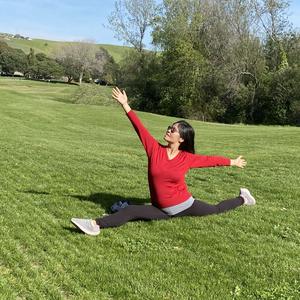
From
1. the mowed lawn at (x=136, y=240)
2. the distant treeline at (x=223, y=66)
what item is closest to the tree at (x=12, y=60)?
the distant treeline at (x=223, y=66)

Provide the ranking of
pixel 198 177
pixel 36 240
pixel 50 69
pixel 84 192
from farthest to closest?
pixel 50 69 < pixel 198 177 < pixel 84 192 < pixel 36 240

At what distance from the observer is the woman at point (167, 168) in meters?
7.66

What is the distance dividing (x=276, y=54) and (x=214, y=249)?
50221 millimetres

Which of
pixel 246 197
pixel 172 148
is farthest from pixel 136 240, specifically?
pixel 246 197

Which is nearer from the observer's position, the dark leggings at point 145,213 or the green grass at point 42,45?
the dark leggings at point 145,213

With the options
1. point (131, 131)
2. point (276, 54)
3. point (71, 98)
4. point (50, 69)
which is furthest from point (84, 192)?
point (50, 69)

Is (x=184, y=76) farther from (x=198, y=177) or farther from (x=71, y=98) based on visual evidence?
(x=198, y=177)

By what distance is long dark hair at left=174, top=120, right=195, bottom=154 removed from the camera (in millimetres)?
7785

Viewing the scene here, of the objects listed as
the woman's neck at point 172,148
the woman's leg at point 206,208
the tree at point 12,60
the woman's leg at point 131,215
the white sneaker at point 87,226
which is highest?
the tree at point 12,60

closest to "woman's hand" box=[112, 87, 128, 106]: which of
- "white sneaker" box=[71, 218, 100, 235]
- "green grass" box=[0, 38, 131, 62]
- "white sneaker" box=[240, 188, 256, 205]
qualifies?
"white sneaker" box=[71, 218, 100, 235]

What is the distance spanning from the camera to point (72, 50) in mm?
128875

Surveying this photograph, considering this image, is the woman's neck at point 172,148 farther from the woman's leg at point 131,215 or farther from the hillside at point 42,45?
the hillside at point 42,45

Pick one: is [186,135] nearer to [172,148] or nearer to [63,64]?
[172,148]

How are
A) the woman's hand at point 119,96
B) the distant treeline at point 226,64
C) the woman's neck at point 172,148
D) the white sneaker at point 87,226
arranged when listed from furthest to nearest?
the distant treeline at point 226,64
the woman's neck at point 172,148
the woman's hand at point 119,96
the white sneaker at point 87,226
